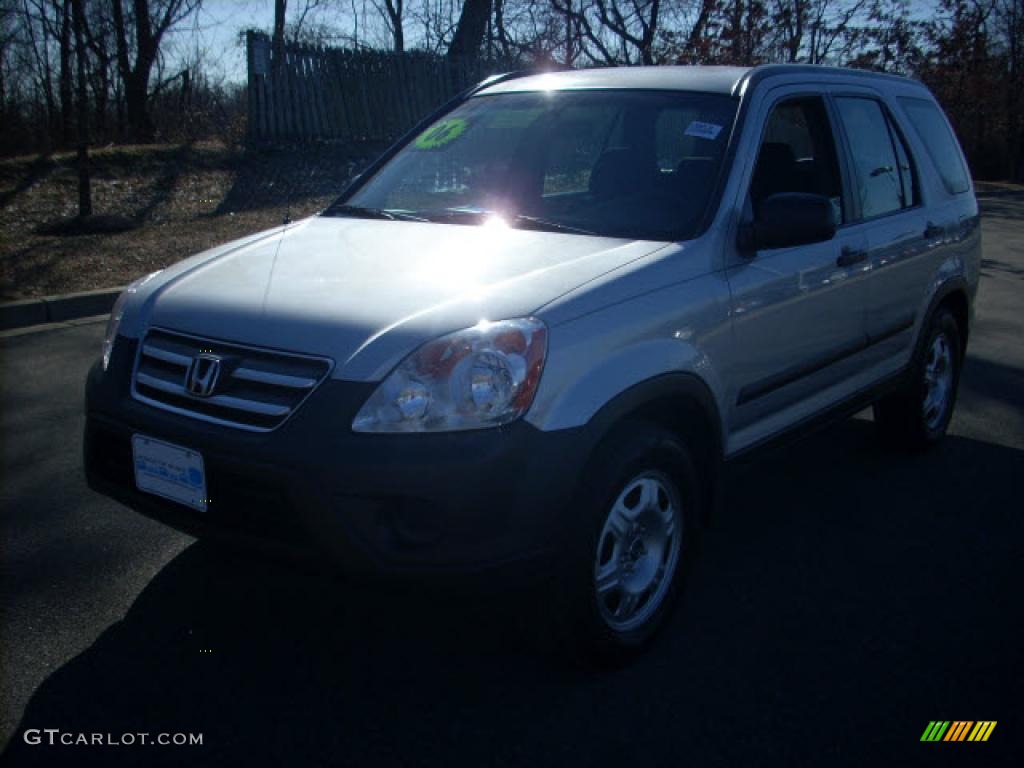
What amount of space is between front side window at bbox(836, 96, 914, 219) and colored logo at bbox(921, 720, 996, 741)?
87.7 inches

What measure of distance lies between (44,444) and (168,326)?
232 cm

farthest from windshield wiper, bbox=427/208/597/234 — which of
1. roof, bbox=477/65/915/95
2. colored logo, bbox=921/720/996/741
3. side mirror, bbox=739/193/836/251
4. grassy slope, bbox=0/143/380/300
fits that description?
grassy slope, bbox=0/143/380/300

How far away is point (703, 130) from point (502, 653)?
1995 millimetres

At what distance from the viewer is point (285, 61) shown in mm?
16078

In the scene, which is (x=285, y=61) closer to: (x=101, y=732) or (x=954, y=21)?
(x=101, y=732)

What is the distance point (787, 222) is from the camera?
3.42 metres

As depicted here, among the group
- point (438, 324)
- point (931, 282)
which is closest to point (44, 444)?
point (438, 324)

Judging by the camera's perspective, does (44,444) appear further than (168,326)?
Yes

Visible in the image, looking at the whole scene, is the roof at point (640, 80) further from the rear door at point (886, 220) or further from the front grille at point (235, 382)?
the front grille at point (235, 382)

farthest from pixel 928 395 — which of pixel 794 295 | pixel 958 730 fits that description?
pixel 958 730

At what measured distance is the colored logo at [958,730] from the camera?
2.85 m

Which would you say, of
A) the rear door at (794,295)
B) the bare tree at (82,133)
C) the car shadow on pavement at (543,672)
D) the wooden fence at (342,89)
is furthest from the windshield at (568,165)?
the wooden fence at (342,89)

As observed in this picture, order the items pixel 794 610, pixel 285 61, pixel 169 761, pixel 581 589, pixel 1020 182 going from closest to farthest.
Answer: pixel 169 761 → pixel 581 589 → pixel 794 610 → pixel 285 61 → pixel 1020 182

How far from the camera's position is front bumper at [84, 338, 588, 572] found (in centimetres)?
259
